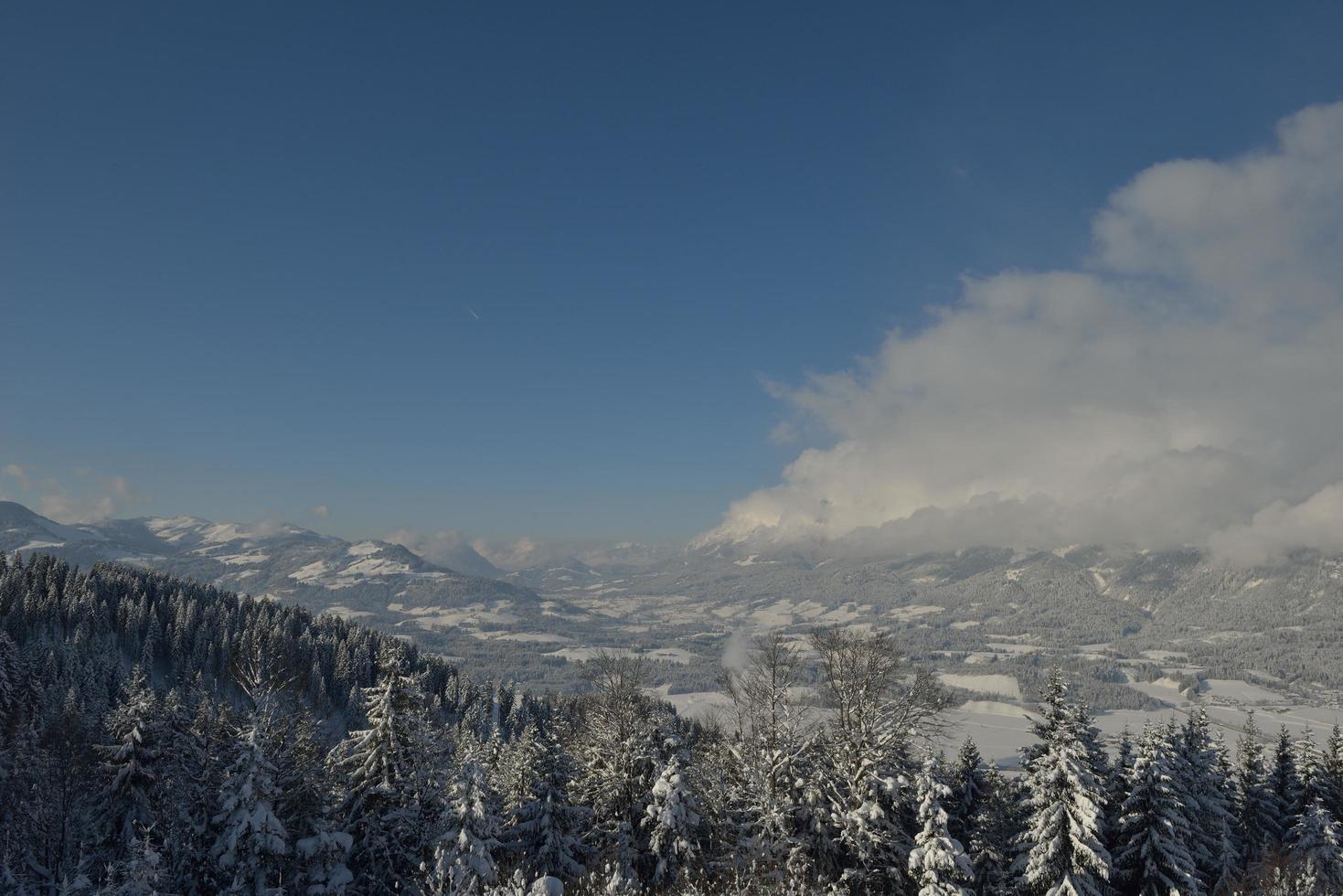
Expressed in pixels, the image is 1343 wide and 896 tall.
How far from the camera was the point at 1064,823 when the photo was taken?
2652 centimetres

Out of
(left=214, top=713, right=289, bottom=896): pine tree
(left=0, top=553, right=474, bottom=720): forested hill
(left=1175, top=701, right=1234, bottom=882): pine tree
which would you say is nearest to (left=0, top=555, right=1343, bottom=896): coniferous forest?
(left=214, top=713, right=289, bottom=896): pine tree

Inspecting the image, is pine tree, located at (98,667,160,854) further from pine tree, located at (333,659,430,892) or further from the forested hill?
the forested hill

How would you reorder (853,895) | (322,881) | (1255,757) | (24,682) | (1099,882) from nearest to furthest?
(322,881)
(853,895)
(1099,882)
(1255,757)
(24,682)

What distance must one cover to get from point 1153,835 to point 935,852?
12061 millimetres

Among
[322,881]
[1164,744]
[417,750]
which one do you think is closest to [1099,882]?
[1164,744]

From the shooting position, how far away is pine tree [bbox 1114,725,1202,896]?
2730cm

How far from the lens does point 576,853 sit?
1249 inches

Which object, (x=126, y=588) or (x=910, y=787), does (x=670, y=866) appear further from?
(x=126, y=588)

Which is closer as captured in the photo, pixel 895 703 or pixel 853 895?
pixel 853 895

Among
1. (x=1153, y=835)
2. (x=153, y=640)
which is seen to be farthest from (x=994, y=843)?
(x=153, y=640)

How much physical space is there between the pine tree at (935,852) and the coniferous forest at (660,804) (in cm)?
10

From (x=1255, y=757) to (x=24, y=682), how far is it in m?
106

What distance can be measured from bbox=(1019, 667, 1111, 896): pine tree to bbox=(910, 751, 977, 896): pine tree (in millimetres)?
4957

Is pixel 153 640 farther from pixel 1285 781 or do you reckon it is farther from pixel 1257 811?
pixel 1285 781
